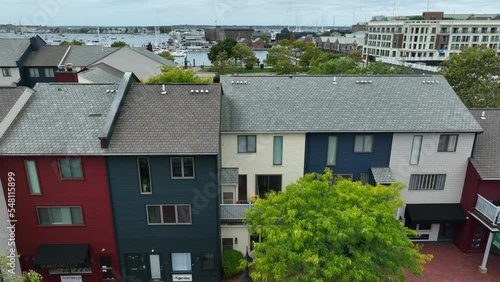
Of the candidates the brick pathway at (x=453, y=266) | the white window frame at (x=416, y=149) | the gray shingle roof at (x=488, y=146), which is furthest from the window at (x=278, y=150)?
the gray shingle roof at (x=488, y=146)

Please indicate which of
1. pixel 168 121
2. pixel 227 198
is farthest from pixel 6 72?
pixel 227 198

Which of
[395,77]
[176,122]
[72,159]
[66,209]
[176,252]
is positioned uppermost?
[395,77]

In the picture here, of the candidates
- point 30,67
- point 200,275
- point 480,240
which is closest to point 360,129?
point 480,240

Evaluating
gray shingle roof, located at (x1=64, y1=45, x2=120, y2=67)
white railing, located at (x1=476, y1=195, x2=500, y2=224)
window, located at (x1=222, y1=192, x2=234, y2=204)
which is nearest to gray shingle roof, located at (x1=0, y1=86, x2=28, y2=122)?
window, located at (x1=222, y1=192, x2=234, y2=204)

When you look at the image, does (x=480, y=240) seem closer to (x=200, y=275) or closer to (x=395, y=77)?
(x=395, y=77)

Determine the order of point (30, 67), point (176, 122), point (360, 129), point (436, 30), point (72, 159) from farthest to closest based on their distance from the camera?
point (436, 30)
point (30, 67)
point (360, 129)
point (176, 122)
point (72, 159)

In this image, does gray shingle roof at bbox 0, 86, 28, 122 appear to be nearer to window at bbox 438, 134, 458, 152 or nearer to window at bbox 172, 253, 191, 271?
window at bbox 172, 253, 191, 271
